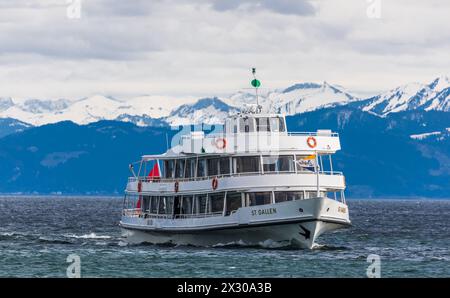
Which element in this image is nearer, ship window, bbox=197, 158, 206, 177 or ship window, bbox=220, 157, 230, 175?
ship window, bbox=220, 157, 230, 175

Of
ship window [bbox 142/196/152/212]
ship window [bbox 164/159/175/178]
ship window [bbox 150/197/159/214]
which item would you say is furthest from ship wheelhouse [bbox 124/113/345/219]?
ship window [bbox 142/196/152/212]

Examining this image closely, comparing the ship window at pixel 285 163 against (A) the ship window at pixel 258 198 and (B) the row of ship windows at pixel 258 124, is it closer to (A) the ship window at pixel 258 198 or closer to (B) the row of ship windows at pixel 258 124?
(A) the ship window at pixel 258 198

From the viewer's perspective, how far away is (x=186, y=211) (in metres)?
59.2

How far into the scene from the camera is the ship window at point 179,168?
60.4 meters

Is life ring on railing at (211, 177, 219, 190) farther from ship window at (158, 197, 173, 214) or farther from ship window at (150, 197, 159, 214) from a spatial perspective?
ship window at (150, 197, 159, 214)

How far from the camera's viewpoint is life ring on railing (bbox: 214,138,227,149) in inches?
2213

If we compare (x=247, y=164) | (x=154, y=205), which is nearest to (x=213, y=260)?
(x=247, y=164)

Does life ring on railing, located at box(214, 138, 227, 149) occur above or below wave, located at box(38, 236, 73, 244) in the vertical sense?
above

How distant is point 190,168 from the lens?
59.7 m

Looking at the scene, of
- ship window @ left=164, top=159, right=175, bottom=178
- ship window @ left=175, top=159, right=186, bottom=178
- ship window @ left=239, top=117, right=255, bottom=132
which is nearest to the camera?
ship window @ left=239, top=117, right=255, bottom=132

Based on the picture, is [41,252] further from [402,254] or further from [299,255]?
[402,254]

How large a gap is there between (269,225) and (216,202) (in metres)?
4.74
